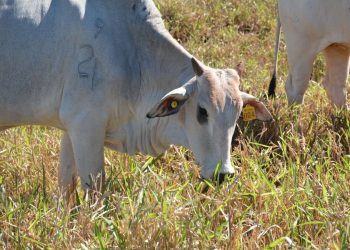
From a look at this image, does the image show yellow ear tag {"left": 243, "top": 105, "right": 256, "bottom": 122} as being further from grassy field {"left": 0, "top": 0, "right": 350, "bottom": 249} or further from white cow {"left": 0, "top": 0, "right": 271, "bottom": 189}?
grassy field {"left": 0, "top": 0, "right": 350, "bottom": 249}

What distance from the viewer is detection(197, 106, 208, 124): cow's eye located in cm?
379

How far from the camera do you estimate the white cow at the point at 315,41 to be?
5652 mm

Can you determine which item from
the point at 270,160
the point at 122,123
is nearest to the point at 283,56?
the point at 270,160

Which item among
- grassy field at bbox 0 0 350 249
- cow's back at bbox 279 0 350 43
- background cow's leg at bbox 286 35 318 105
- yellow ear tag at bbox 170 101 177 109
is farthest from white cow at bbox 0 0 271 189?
background cow's leg at bbox 286 35 318 105

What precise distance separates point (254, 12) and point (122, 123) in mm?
4901

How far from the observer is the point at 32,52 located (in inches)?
158

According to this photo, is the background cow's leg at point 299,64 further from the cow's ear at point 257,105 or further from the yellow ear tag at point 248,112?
the yellow ear tag at point 248,112

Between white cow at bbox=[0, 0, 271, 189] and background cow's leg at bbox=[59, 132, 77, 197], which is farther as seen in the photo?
background cow's leg at bbox=[59, 132, 77, 197]

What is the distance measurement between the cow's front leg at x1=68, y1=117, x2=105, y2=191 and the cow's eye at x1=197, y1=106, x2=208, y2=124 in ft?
1.49

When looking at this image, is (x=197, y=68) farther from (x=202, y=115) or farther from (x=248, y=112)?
(x=248, y=112)

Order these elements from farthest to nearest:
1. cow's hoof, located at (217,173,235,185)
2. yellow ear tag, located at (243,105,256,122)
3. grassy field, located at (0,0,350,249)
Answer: yellow ear tag, located at (243,105,256,122) → cow's hoof, located at (217,173,235,185) → grassy field, located at (0,0,350,249)

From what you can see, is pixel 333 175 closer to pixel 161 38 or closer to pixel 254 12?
pixel 161 38

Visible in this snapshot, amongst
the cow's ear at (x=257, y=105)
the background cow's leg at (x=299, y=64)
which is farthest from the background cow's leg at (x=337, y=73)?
the cow's ear at (x=257, y=105)

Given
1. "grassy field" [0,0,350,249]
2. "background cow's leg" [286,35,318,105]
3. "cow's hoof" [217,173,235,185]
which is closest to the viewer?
"grassy field" [0,0,350,249]
